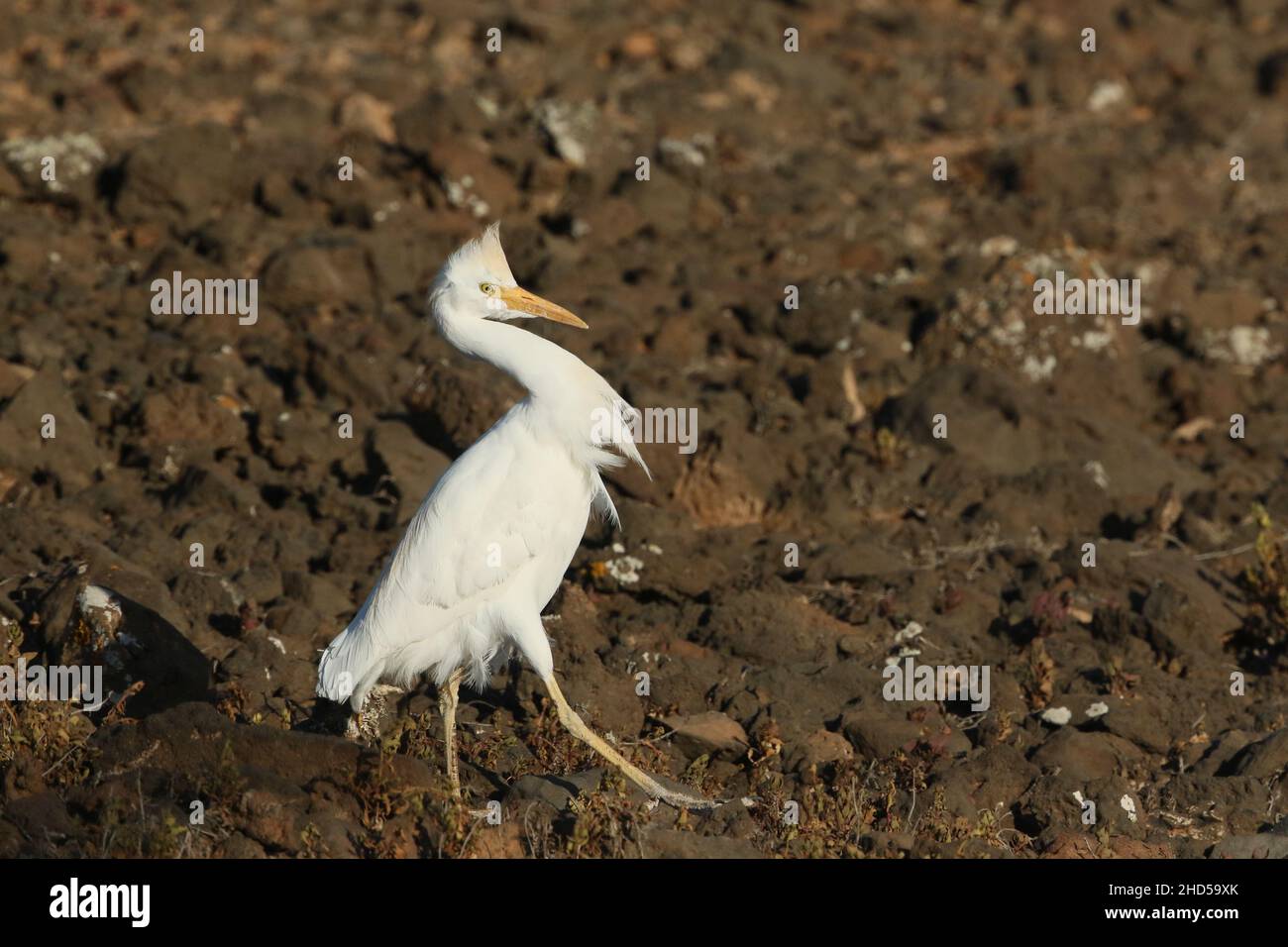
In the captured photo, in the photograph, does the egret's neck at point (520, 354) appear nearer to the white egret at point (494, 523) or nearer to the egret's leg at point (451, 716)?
the white egret at point (494, 523)

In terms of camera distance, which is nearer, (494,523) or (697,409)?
(494,523)

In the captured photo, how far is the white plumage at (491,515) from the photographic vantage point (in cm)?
Result: 784

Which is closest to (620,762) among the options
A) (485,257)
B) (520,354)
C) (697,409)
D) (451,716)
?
(451,716)

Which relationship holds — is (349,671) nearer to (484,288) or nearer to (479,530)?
(479,530)

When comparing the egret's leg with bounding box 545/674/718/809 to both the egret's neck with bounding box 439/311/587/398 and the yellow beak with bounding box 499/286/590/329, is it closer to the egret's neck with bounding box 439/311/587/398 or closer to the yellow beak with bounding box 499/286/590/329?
the egret's neck with bounding box 439/311/587/398

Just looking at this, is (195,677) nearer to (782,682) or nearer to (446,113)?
(782,682)

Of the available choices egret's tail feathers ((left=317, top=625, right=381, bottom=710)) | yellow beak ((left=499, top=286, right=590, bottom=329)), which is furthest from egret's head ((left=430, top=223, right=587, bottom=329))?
egret's tail feathers ((left=317, top=625, right=381, bottom=710))

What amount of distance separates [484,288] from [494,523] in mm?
1168

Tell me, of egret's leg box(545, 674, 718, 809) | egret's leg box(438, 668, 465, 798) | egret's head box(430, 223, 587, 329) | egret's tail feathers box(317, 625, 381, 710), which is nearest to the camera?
egret's leg box(438, 668, 465, 798)

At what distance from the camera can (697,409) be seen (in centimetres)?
1228

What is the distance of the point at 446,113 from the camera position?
57.5ft

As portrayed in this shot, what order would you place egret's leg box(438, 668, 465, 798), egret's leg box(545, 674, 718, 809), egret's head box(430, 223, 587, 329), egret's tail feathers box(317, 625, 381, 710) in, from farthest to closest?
egret's head box(430, 223, 587, 329) < egret's tail feathers box(317, 625, 381, 710) < egret's leg box(545, 674, 718, 809) < egret's leg box(438, 668, 465, 798)

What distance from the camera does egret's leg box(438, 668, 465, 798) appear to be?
297 inches

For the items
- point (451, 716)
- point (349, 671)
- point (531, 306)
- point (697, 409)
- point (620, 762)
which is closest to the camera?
point (620, 762)
